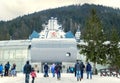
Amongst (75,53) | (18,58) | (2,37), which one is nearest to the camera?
(75,53)

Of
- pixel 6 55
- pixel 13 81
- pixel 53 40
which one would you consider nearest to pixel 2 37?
pixel 6 55

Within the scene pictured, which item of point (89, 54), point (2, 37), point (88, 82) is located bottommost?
point (88, 82)

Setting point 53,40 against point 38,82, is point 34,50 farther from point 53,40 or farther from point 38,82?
point 38,82

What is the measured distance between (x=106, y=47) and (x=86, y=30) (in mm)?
4240

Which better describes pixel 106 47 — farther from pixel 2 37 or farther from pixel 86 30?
Result: pixel 2 37

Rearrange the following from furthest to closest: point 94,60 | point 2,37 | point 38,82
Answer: point 2,37 → point 94,60 → point 38,82

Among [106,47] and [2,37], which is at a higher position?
[2,37]

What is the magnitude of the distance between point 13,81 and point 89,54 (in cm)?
3080

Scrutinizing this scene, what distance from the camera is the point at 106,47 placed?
2763 inches

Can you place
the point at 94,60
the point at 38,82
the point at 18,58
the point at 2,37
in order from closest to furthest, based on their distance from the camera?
the point at 38,82 < the point at 94,60 < the point at 18,58 < the point at 2,37

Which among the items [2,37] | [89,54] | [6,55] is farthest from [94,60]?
[2,37]

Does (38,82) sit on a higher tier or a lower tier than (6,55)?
lower

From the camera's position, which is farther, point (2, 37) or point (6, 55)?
point (2, 37)

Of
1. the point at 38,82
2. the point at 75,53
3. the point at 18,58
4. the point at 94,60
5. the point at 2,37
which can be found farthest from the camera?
the point at 2,37
